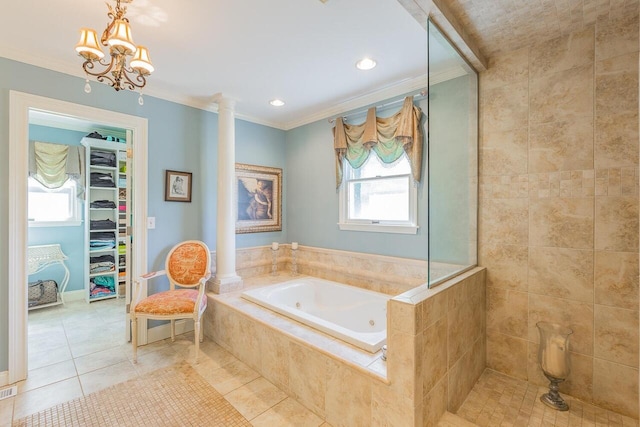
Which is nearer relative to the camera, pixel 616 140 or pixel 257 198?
pixel 616 140

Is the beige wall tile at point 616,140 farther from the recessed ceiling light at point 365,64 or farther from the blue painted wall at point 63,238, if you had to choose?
the blue painted wall at point 63,238

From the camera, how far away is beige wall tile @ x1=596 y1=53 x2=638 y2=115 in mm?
1628

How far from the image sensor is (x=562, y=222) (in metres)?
1.85

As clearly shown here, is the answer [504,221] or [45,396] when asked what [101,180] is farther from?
[504,221]

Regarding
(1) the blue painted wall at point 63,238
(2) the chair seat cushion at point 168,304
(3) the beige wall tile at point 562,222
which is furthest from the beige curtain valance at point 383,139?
(1) the blue painted wall at point 63,238

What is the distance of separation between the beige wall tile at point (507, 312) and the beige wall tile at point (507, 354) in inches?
1.7

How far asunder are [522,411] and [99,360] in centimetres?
316

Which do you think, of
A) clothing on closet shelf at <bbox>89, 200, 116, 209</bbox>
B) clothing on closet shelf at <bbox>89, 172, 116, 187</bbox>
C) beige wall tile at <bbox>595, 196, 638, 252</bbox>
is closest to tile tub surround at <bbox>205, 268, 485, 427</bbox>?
beige wall tile at <bbox>595, 196, 638, 252</bbox>

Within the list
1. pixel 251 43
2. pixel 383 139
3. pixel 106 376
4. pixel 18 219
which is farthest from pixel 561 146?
pixel 18 219

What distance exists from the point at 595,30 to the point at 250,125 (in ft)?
10.2

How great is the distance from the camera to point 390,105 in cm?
278

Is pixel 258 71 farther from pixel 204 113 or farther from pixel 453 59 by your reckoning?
pixel 453 59

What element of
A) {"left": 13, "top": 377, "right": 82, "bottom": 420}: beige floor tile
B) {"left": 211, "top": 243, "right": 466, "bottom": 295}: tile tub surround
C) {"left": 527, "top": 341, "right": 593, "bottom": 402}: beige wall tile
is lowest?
{"left": 13, "top": 377, "right": 82, "bottom": 420}: beige floor tile

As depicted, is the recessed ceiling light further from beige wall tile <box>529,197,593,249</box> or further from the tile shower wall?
beige wall tile <box>529,197,593,249</box>
